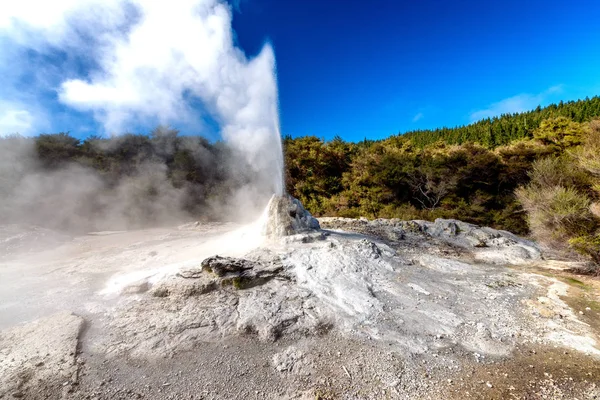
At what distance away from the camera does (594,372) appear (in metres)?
2.91

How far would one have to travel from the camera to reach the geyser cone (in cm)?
618

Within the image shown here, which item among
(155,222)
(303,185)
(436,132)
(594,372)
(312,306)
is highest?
(436,132)

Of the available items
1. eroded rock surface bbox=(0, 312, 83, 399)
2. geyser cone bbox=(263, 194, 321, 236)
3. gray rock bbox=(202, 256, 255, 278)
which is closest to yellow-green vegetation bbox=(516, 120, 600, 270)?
geyser cone bbox=(263, 194, 321, 236)

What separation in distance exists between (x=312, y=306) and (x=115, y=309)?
9.23ft

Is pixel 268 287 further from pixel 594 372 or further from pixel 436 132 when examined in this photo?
pixel 436 132

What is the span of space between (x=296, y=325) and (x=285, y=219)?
2.81 meters

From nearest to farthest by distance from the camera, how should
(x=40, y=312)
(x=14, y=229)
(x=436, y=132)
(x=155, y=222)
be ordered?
(x=40, y=312) < (x=14, y=229) < (x=155, y=222) < (x=436, y=132)

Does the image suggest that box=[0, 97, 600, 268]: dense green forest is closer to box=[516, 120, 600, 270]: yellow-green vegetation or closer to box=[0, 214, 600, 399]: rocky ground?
box=[516, 120, 600, 270]: yellow-green vegetation

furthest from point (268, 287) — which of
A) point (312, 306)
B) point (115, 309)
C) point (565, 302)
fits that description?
point (565, 302)

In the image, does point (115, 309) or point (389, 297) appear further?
point (389, 297)

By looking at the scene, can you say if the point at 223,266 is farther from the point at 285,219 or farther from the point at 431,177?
the point at 431,177

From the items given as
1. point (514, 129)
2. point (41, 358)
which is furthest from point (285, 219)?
point (514, 129)

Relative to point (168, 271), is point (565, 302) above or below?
below

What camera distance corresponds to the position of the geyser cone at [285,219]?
6.18m
